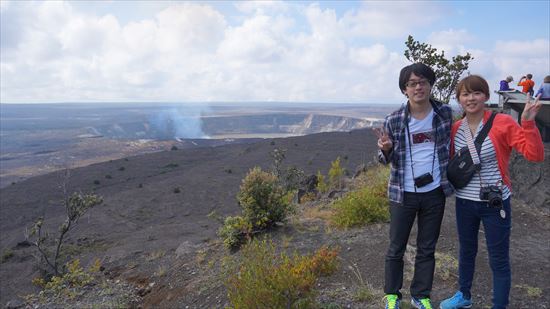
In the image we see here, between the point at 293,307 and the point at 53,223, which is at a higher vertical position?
the point at 293,307

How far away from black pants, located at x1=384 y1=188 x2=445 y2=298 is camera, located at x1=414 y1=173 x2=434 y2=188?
0.27 ft

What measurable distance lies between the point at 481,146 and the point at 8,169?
219 feet

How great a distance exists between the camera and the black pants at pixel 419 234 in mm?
2867

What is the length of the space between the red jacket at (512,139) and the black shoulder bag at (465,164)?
A: 0.14 ft

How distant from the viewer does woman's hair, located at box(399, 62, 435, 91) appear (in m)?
2.80

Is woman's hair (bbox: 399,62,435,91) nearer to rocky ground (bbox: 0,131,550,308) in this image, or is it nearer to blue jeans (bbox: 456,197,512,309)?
blue jeans (bbox: 456,197,512,309)

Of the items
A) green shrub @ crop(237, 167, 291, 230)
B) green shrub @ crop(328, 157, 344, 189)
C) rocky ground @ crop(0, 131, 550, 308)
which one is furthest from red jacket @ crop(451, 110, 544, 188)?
green shrub @ crop(328, 157, 344, 189)

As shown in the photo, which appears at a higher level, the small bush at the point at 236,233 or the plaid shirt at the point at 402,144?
the plaid shirt at the point at 402,144

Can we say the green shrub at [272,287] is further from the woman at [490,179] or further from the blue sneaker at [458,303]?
the woman at [490,179]

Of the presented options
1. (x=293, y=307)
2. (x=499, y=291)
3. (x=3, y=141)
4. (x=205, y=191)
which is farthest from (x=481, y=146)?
(x=3, y=141)

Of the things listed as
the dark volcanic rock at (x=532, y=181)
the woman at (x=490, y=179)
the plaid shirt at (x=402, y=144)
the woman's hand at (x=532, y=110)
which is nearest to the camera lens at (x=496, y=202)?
the woman at (x=490, y=179)

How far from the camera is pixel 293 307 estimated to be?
3186 mm

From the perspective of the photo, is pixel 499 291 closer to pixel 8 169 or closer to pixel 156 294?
pixel 156 294

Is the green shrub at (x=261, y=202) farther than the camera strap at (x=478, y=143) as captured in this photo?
Yes
